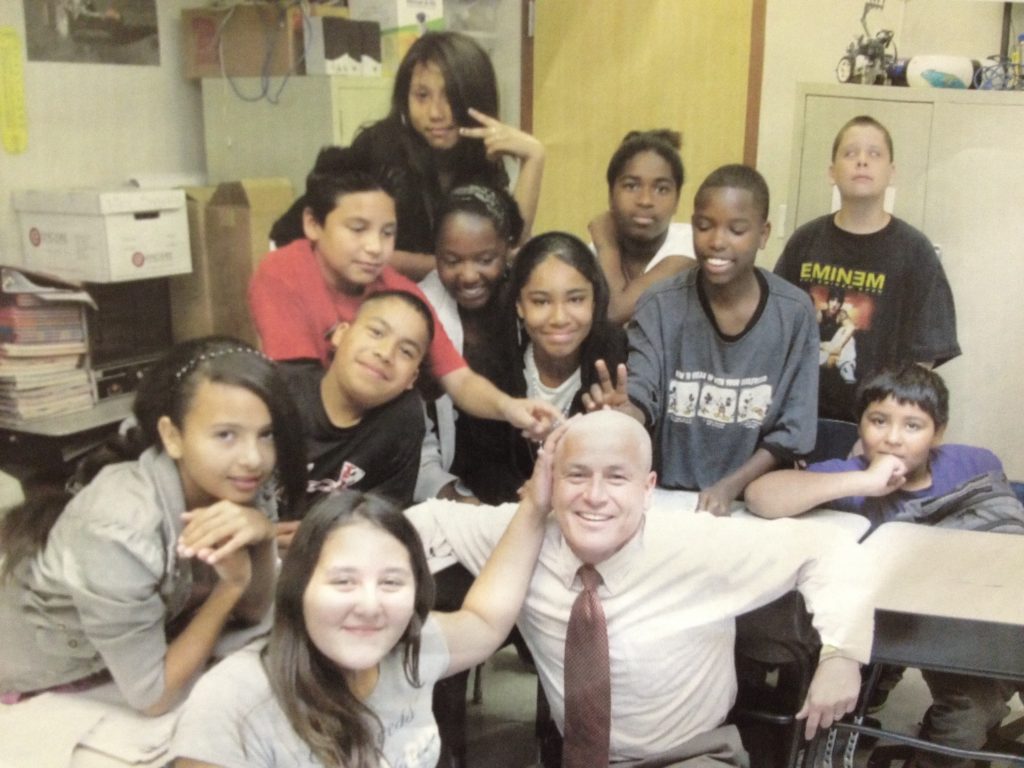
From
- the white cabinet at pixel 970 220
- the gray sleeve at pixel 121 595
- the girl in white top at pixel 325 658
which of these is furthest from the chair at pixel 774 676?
the gray sleeve at pixel 121 595

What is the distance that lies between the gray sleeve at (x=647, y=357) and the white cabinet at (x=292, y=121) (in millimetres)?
492

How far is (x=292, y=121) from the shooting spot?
4.12 feet

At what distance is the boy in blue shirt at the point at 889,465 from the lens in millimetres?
1477

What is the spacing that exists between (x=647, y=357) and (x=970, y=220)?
0.58 m

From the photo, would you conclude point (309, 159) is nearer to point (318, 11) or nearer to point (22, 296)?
point (318, 11)

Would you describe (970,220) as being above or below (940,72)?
below

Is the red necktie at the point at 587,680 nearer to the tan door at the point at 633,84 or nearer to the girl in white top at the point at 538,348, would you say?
the girl in white top at the point at 538,348

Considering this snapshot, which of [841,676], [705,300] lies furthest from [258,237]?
[841,676]

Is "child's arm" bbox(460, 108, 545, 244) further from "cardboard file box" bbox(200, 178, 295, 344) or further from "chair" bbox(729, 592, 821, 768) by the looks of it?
"chair" bbox(729, 592, 821, 768)

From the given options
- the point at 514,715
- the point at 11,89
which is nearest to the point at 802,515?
the point at 514,715

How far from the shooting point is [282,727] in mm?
1046

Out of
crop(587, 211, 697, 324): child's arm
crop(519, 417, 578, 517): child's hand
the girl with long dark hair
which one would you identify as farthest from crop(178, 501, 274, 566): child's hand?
crop(587, 211, 697, 324): child's arm

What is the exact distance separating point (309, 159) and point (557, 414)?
50 centimetres

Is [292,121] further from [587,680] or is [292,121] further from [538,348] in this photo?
[587,680]
